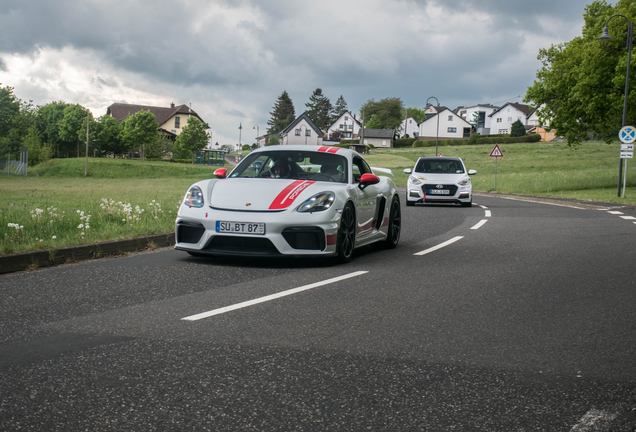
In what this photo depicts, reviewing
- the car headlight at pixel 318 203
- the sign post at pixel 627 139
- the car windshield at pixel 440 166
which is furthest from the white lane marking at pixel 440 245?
the sign post at pixel 627 139

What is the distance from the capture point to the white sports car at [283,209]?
7.22 metres


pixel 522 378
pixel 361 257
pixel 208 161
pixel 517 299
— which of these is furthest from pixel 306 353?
pixel 208 161

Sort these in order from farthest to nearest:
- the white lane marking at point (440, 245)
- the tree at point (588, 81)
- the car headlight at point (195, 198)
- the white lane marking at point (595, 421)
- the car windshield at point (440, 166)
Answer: the tree at point (588, 81) → the car windshield at point (440, 166) → the white lane marking at point (440, 245) → the car headlight at point (195, 198) → the white lane marking at point (595, 421)

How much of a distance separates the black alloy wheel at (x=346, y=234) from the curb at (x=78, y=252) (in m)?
A: 2.94

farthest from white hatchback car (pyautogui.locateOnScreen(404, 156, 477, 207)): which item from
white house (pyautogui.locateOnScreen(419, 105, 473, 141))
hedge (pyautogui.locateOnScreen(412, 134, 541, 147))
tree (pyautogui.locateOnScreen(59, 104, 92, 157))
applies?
white house (pyautogui.locateOnScreen(419, 105, 473, 141))

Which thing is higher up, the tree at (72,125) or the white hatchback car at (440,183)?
the tree at (72,125)

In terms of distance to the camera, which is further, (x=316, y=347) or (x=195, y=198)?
(x=195, y=198)

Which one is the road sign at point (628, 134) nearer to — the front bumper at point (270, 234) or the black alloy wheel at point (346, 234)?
the black alloy wheel at point (346, 234)

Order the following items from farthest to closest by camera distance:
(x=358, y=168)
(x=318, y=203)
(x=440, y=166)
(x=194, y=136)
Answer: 1. (x=194, y=136)
2. (x=440, y=166)
3. (x=358, y=168)
4. (x=318, y=203)

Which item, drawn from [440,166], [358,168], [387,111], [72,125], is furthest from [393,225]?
[387,111]

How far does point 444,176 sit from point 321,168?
1193 cm

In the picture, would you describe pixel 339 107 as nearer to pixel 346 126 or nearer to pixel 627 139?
pixel 346 126

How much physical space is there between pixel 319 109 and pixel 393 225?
156315 mm

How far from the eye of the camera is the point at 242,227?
23.6 feet
